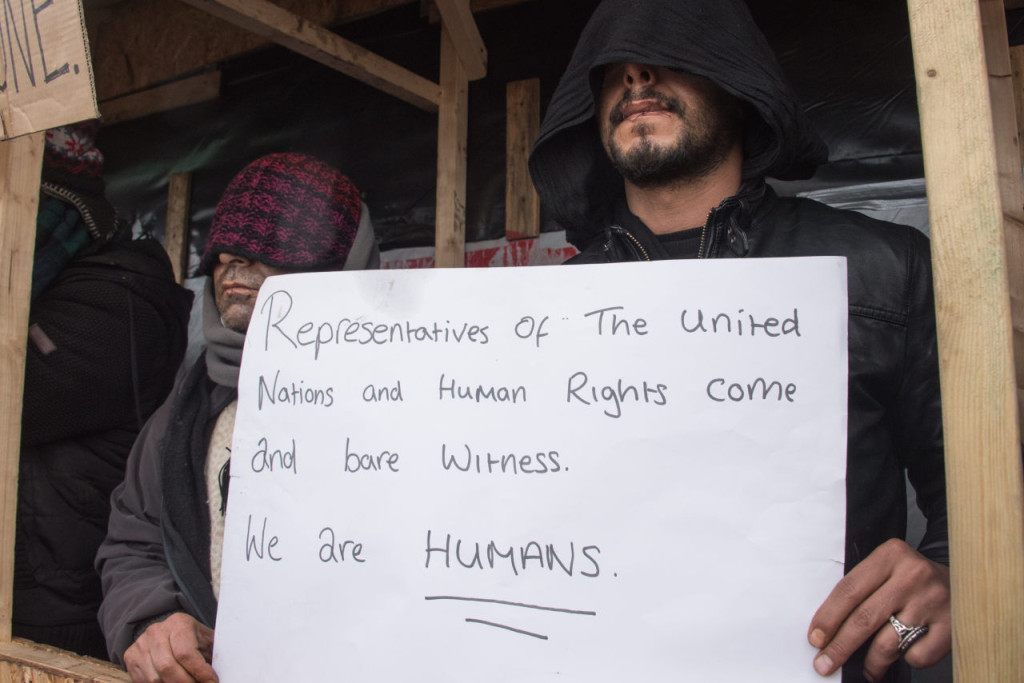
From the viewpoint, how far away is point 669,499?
2.84 ft

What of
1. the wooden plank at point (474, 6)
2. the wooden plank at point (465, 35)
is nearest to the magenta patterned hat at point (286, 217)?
the wooden plank at point (465, 35)

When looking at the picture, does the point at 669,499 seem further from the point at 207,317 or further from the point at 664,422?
the point at 207,317

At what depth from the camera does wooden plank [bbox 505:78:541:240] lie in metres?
2.48

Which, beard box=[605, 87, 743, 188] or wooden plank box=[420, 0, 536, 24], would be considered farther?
wooden plank box=[420, 0, 536, 24]

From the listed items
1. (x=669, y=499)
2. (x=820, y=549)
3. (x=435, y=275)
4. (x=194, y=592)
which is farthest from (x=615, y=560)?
(x=194, y=592)

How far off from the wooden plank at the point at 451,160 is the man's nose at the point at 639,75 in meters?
1.04

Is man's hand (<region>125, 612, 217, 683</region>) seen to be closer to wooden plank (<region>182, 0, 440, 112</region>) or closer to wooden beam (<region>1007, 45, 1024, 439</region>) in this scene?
wooden beam (<region>1007, 45, 1024, 439</region>)

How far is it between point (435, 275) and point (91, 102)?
2.13ft

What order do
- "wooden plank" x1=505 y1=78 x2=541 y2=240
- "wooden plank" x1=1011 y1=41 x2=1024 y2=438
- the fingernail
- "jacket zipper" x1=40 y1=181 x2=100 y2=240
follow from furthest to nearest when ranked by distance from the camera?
"wooden plank" x1=505 y1=78 x2=541 y2=240 < "jacket zipper" x1=40 y1=181 x2=100 y2=240 < "wooden plank" x1=1011 y1=41 x2=1024 y2=438 < the fingernail

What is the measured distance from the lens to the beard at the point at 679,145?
1268 mm

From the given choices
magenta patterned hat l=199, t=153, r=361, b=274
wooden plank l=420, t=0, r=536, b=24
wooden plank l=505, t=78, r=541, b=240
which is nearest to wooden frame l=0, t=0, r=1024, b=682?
magenta patterned hat l=199, t=153, r=361, b=274

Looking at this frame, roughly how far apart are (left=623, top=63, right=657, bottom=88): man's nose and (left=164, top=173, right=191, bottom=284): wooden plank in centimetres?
260

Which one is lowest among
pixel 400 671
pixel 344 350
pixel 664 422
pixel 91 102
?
pixel 400 671

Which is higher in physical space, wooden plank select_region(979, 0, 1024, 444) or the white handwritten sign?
wooden plank select_region(979, 0, 1024, 444)
